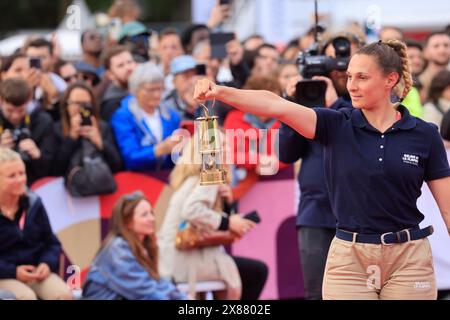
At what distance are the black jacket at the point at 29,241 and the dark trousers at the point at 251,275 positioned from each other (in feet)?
5.88

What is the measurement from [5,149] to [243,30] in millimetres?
15302

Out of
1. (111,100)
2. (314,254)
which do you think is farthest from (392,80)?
(111,100)

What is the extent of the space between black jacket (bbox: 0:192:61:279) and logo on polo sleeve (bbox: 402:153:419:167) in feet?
12.7

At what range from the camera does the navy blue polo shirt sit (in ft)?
18.9

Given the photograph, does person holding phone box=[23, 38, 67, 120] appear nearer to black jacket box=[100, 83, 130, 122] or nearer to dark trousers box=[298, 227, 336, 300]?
black jacket box=[100, 83, 130, 122]

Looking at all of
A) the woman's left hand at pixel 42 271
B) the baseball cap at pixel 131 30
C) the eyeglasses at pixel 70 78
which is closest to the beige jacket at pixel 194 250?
the woman's left hand at pixel 42 271

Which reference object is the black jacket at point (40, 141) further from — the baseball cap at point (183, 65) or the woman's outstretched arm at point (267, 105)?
the woman's outstretched arm at point (267, 105)

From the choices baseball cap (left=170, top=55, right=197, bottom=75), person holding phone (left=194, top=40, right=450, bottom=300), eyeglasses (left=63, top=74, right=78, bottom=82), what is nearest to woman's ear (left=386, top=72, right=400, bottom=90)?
person holding phone (left=194, top=40, right=450, bottom=300)

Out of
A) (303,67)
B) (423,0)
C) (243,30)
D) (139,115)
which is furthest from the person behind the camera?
(243,30)

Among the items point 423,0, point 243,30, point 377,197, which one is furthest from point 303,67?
point 243,30

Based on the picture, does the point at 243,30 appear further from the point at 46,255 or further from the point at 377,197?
the point at 377,197

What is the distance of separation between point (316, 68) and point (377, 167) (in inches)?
64.4

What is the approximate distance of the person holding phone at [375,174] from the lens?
5.76 m
